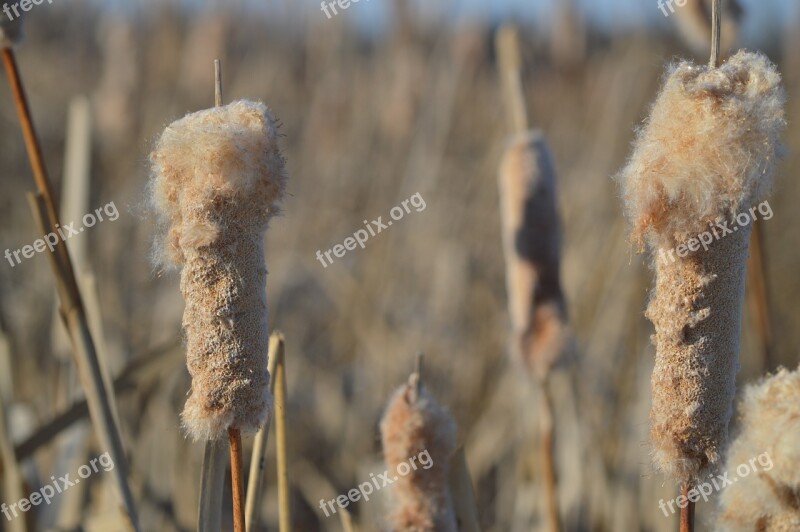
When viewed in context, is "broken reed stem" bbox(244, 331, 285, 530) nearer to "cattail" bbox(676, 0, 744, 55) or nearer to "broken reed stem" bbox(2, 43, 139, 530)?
"broken reed stem" bbox(2, 43, 139, 530)

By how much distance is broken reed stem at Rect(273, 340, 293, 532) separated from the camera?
97cm

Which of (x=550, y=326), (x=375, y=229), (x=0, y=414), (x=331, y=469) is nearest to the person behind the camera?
(x=0, y=414)

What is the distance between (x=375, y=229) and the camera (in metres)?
3.51

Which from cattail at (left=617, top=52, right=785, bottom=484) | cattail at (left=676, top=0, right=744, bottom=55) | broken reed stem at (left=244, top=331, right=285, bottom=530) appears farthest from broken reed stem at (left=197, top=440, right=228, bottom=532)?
cattail at (left=676, top=0, right=744, bottom=55)

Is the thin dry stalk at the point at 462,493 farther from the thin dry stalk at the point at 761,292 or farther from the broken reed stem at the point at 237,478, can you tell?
the thin dry stalk at the point at 761,292

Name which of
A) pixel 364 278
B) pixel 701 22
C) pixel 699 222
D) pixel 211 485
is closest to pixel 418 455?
pixel 211 485

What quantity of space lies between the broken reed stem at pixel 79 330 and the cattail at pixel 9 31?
6 centimetres

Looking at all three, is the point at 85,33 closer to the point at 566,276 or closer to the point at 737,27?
the point at 566,276

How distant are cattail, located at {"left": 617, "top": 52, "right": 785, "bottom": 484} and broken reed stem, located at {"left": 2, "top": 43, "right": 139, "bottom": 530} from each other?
554 millimetres

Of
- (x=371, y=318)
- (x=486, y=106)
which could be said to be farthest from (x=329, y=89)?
(x=371, y=318)

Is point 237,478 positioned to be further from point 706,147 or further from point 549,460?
point 549,460

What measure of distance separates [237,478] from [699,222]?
445 mm

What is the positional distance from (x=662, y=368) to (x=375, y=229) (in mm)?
2802

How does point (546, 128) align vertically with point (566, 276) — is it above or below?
above
